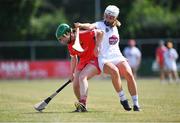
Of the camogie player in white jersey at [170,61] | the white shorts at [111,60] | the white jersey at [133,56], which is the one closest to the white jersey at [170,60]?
the camogie player in white jersey at [170,61]

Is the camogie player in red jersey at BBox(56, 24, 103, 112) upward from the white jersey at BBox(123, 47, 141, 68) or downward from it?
upward

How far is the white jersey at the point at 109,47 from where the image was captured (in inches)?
578

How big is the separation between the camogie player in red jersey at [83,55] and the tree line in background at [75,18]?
3284cm

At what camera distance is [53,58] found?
4784 centimetres

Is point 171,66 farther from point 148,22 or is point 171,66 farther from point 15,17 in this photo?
point 15,17

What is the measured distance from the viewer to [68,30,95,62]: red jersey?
48.3 feet

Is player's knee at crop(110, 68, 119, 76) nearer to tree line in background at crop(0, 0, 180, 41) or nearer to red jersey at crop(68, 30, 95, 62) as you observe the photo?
red jersey at crop(68, 30, 95, 62)

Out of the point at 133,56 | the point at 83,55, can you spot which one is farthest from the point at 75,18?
the point at 83,55

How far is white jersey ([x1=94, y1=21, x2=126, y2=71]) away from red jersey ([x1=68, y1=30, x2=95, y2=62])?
24 cm

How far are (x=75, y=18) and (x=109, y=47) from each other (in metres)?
38.6

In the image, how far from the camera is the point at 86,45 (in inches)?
586

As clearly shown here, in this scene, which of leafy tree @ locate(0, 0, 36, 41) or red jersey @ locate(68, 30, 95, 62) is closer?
red jersey @ locate(68, 30, 95, 62)

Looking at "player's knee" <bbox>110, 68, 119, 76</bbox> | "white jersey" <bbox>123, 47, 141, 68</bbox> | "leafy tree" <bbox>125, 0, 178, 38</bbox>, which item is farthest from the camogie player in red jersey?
"leafy tree" <bbox>125, 0, 178, 38</bbox>

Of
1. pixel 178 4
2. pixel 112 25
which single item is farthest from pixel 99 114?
pixel 178 4
